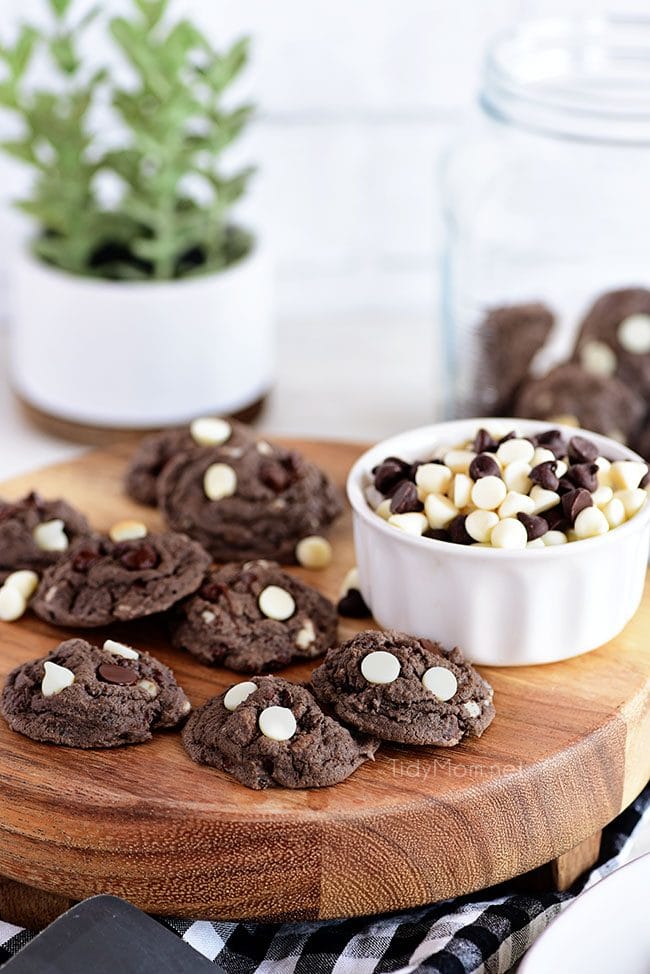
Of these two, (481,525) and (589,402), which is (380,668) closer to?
(481,525)

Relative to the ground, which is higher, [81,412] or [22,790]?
[22,790]

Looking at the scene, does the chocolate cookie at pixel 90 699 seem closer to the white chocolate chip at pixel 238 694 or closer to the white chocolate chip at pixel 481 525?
the white chocolate chip at pixel 238 694

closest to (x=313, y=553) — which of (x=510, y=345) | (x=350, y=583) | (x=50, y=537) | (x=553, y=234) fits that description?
(x=350, y=583)

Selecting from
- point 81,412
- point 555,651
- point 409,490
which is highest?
point 409,490

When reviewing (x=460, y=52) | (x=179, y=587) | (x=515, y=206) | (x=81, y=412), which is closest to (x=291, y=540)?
(x=179, y=587)

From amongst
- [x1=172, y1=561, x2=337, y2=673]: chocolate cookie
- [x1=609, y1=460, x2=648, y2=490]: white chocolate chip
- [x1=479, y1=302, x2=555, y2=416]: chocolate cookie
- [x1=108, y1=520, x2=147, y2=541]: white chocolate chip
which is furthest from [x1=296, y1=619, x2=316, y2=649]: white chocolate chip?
[x1=479, y1=302, x2=555, y2=416]: chocolate cookie

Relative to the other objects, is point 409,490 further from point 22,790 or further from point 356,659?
point 22,790
